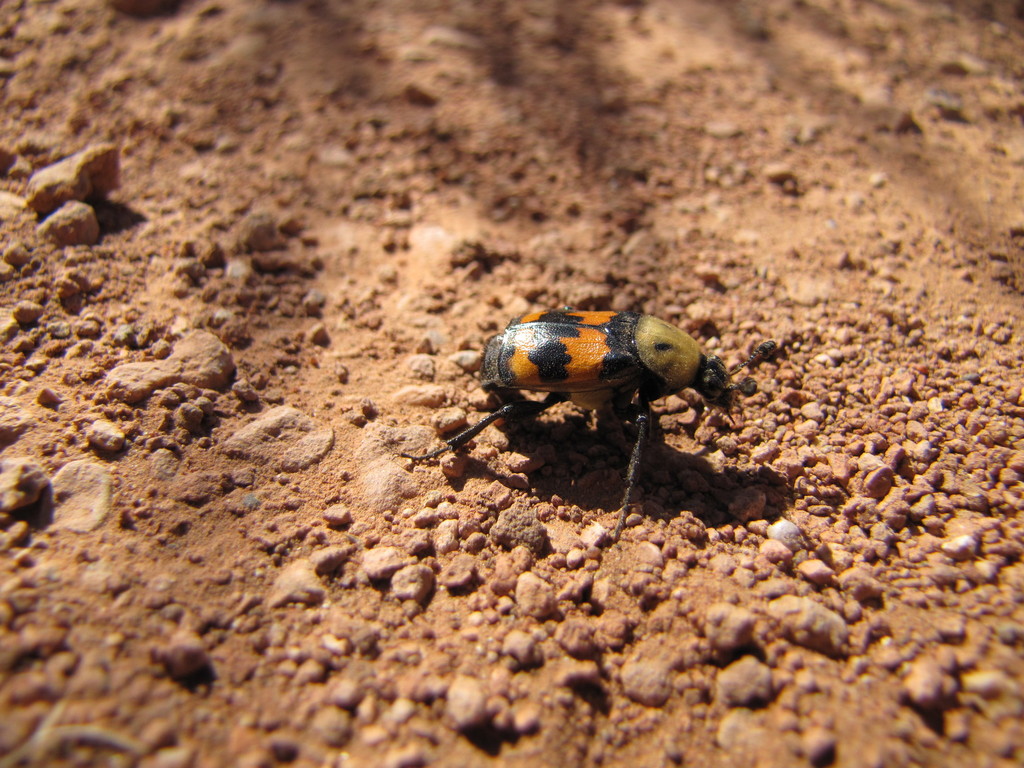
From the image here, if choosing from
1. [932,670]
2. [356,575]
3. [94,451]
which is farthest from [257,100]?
[932,670]

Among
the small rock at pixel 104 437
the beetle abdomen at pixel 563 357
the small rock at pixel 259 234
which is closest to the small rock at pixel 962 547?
the beetle abdomen at pixel 563 357

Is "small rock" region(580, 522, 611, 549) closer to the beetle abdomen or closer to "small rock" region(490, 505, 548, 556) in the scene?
"small rock" region(490, 505, 548, 556)

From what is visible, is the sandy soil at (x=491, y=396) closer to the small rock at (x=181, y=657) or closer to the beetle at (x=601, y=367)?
the small rock at (x=181, y=657)

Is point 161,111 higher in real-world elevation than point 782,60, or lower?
lower

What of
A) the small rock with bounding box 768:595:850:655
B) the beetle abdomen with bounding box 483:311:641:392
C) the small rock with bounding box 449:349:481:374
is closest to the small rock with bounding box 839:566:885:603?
the small rock with bounding box 768:595:850:655

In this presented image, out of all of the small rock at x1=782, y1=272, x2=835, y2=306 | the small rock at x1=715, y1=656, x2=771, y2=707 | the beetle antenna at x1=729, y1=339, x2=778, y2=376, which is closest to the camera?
the small rock at x1=715, y1=656, x2=771, y2=707

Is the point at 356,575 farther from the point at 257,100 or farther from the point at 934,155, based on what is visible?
the point at 934,155
